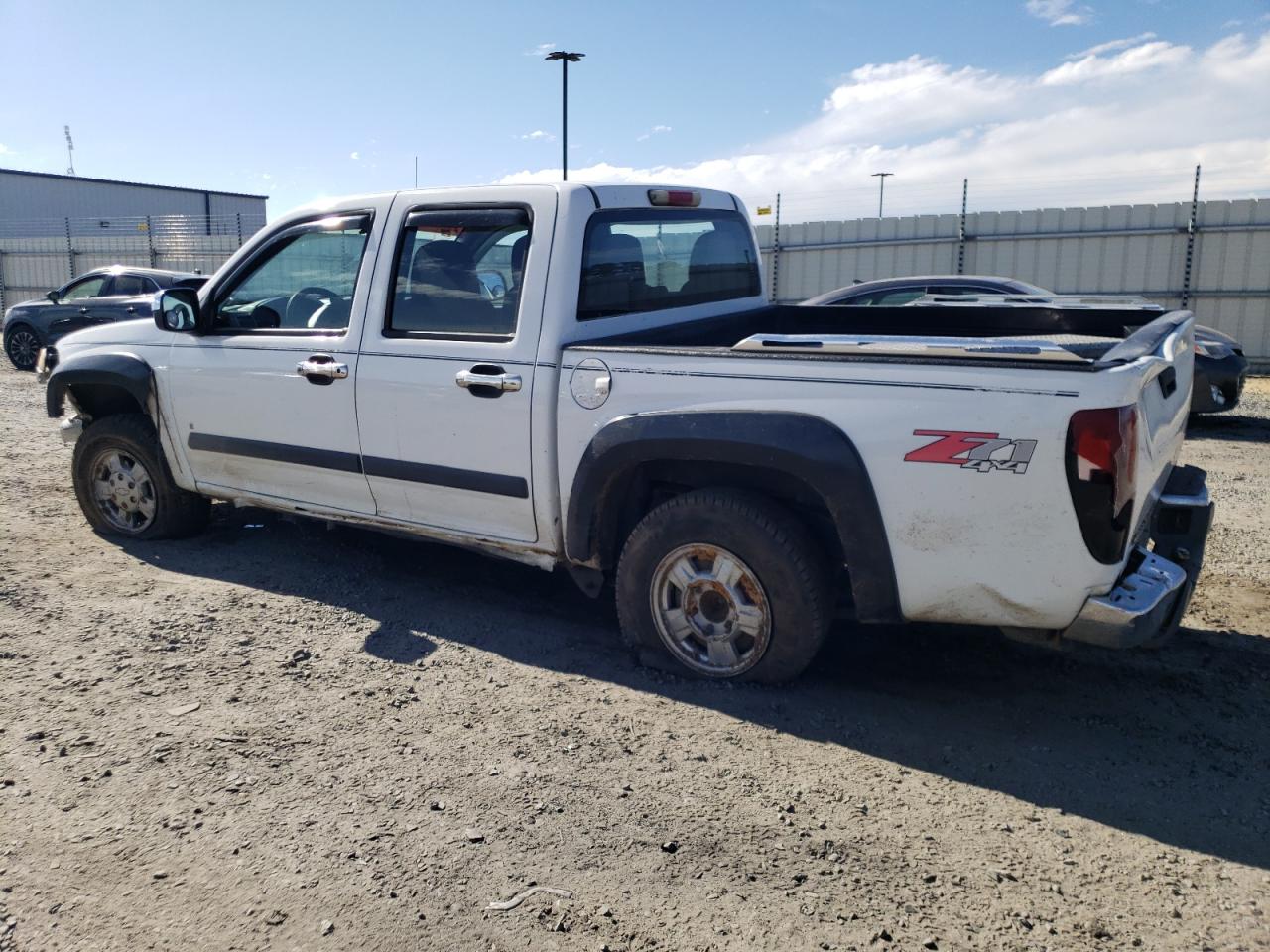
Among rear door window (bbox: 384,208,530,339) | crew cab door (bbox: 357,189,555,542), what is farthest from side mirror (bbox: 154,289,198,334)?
rear door window (bbox: 384,208,530,339)

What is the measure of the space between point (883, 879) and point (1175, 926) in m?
0.72

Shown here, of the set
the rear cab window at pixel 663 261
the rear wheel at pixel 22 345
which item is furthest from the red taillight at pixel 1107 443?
the rear wheel at pixel 22 345

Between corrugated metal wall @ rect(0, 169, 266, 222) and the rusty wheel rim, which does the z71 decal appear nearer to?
the rusty wheel rim

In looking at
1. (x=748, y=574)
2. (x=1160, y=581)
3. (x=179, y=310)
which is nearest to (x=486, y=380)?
(x=748, y=574)

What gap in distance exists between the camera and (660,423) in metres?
3.82

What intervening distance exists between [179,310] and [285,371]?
829 mm

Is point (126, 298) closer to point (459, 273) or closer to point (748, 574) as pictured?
point (459, 273)

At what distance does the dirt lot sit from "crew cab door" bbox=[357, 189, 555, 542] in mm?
641

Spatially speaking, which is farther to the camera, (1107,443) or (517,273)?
(517,273)

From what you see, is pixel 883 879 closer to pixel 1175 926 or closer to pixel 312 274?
pixel 1175 926

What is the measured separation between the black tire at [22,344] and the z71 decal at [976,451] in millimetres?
16748

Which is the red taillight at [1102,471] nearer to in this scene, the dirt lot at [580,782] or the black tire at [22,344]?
the dirt lot at [580,782]

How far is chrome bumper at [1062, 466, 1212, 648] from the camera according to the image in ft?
10.7

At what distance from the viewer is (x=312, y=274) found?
5059 millimetres
